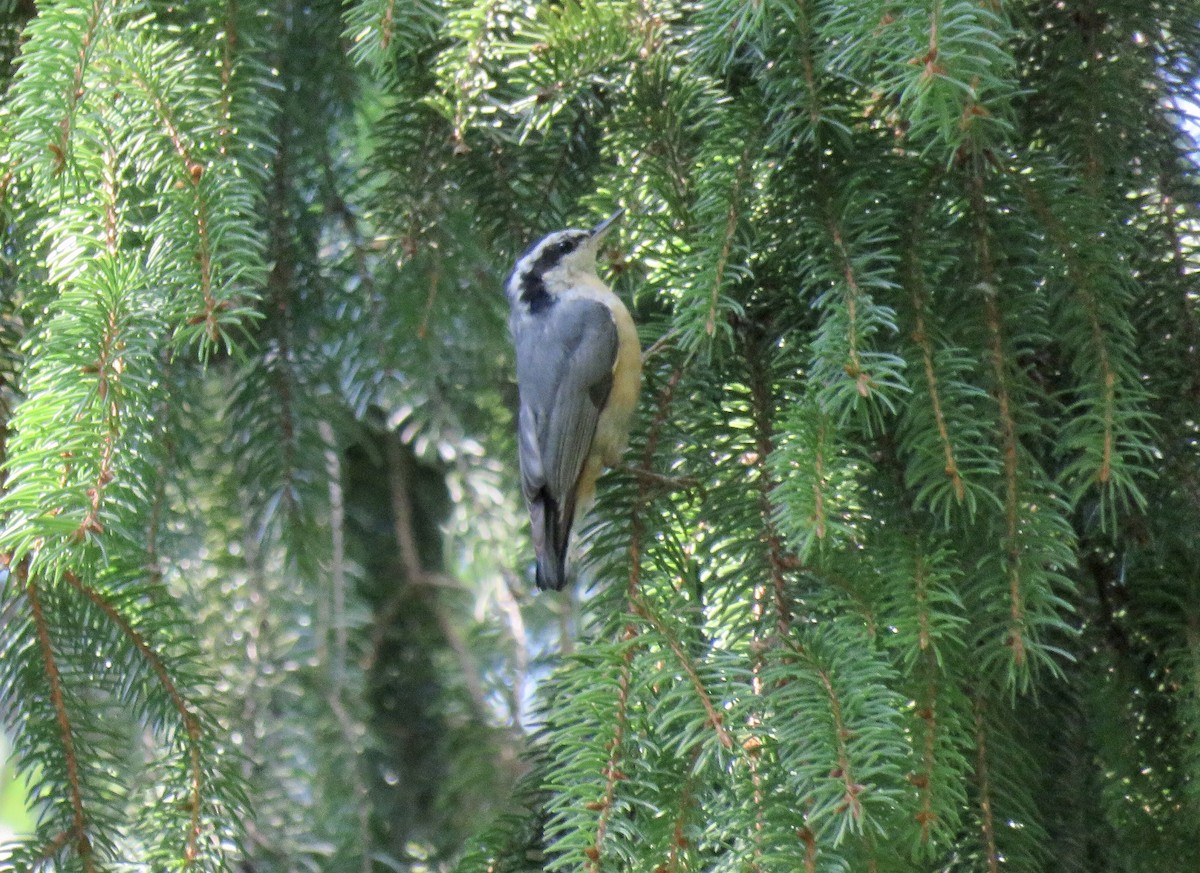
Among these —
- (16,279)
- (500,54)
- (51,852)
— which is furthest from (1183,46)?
(51,852)

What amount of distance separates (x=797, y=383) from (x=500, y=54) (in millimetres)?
611

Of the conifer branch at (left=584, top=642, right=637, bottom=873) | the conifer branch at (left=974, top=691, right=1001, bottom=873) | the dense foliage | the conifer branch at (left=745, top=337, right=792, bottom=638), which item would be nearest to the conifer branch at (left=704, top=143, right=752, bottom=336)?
the dense foliage

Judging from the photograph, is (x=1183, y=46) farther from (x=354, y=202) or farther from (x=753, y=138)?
(x=354, y=202)

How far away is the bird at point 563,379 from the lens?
207cm

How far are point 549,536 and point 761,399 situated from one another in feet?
2.59

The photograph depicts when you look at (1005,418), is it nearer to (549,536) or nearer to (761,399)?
(761,399)

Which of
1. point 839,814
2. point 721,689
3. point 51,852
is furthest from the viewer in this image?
point 51,852

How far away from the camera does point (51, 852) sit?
1351mm

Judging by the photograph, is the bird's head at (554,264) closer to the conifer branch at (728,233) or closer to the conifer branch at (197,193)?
the conifer branch at (728,233)

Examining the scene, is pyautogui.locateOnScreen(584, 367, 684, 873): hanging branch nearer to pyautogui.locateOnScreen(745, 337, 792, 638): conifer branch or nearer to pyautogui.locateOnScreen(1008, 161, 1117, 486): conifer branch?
pyautogui.locateOnScreen(745, 337, 792, 638): conifer branch

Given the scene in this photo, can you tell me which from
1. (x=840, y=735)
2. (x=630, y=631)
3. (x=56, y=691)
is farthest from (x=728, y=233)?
(x=56, y=691)

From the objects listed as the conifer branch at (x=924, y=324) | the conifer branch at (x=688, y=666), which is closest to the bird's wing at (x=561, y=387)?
the conifer branch at (x=688, y=666)

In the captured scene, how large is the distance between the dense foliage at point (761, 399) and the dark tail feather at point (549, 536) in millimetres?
518

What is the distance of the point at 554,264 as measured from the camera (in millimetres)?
2234
